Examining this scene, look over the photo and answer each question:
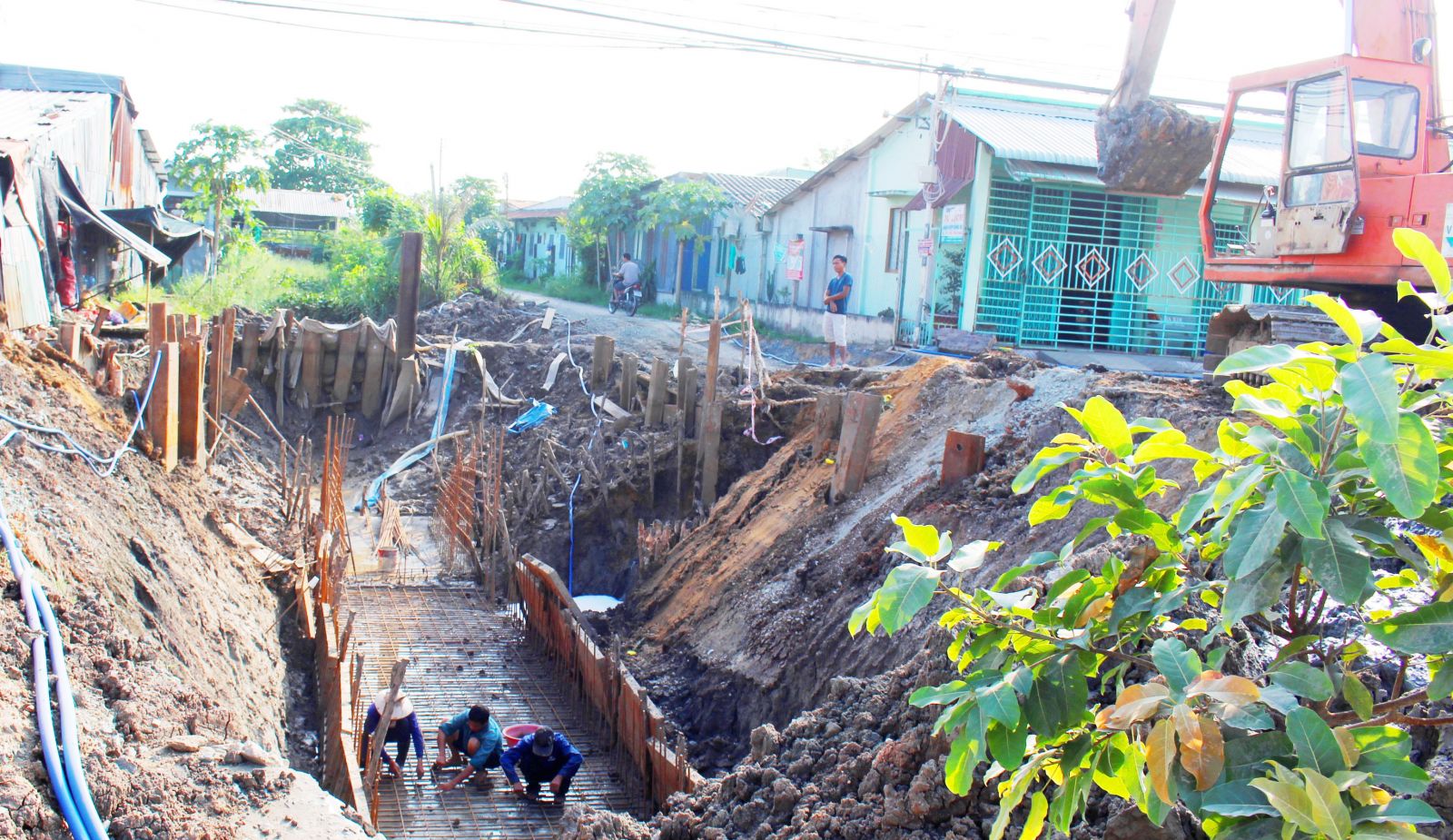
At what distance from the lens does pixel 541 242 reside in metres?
41.3

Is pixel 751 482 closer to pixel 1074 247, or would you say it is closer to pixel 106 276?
pixel 1074 247

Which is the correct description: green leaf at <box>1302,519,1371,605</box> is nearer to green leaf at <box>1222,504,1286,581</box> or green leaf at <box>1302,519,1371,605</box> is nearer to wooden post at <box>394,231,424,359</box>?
green leaf at <box>1222,504,1286,581</box>

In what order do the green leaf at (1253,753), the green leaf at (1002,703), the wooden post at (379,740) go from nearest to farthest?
the green leaf at (1253,753) → the green leaf at (1002,703) → the wooden post at (379,740)

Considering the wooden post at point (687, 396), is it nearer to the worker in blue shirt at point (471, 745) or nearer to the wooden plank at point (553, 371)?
the wooden plank at point (553, 371)

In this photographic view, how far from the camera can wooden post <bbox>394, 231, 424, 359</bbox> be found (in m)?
16.7

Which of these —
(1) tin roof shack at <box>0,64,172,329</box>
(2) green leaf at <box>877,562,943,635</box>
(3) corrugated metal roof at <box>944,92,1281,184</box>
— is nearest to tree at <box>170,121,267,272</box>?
(1) tin roof shack at <box>0,64,172,329</box>

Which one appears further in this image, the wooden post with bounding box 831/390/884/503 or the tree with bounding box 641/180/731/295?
the tree with bounding box 641/180/731/295

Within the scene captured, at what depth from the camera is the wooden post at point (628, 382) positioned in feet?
46.3

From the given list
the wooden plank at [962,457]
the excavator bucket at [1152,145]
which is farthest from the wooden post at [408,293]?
the wooden plank at [962,457]

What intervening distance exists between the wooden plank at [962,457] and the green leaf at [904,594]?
19.1 ft

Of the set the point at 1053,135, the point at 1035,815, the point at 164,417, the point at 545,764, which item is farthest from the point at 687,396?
the point at 1035,815

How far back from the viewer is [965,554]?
2184 mm

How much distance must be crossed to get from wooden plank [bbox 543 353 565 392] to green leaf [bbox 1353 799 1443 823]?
49.0 feet

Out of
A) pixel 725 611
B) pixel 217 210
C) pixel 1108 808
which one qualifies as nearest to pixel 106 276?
pixel 217 210
